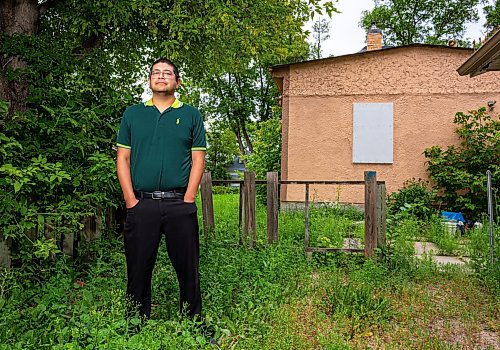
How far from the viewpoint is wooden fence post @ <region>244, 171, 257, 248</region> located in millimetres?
6586

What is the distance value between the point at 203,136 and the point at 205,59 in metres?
4.67

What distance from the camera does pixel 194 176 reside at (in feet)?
12.3

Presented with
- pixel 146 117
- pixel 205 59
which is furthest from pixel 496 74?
pixel 146 117

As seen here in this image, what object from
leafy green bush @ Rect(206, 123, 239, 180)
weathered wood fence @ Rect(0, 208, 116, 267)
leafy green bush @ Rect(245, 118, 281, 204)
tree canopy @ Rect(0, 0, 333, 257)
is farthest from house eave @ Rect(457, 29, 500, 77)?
leafy green bush @ Rect(206, 123, 239, 180)

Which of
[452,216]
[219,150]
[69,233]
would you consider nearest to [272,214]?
[69,233]

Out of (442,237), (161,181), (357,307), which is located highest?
(161,181)

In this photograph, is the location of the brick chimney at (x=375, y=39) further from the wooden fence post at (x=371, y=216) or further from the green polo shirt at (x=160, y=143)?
the green polo shirt at (x=160, y=143)

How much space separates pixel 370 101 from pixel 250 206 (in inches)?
303

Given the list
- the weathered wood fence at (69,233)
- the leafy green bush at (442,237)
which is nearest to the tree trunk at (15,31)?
the weathered wood fence at (69,233)

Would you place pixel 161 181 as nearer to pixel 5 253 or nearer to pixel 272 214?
pixel 5 253

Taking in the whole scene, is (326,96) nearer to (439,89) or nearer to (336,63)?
(336,63)

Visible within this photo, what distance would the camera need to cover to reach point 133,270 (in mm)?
3779

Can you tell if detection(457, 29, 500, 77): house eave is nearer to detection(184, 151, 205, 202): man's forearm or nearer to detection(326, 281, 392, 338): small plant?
detection(326, 281, 392, 338): small plant

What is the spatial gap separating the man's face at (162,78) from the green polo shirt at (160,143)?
5.7 inches
